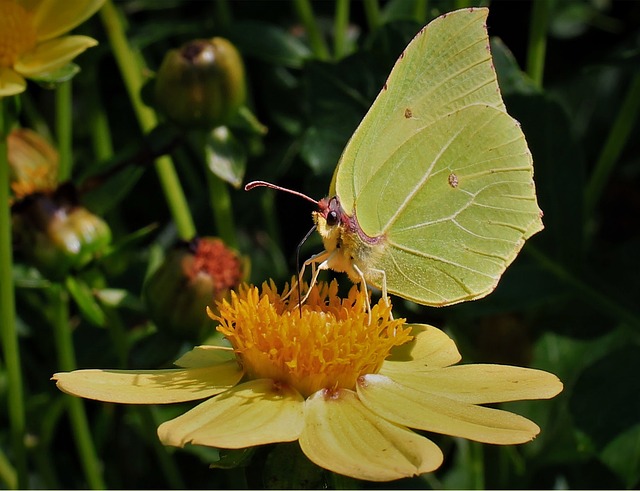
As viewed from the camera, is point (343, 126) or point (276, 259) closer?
point (343, 126)

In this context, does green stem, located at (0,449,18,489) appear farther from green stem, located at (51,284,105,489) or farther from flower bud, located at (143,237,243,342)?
flower bud, located at (143,237,243,342)

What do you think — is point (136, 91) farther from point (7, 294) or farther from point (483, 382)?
point (483, 382)

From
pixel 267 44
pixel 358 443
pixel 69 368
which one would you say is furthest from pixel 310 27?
pixel 358 443

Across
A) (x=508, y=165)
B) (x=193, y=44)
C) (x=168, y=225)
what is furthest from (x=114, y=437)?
(x=508, y=165)

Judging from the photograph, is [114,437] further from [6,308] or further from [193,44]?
[193,44]

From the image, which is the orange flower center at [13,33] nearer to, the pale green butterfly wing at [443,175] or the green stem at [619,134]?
the pale green butterfly wing at [443,175]

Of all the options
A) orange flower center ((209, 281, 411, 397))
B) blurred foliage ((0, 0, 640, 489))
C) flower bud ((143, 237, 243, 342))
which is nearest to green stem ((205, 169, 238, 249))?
blurred foliage ((0, 0, 640, 489))
